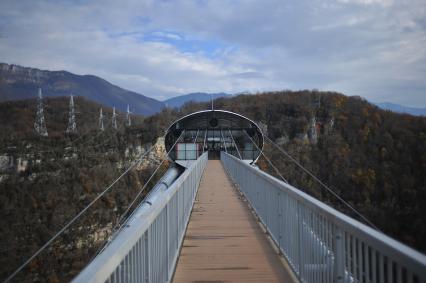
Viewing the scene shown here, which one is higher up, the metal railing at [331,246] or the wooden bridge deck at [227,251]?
the metal railing at [331,246]

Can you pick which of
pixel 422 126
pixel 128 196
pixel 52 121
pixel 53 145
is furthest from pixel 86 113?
pixel 422 126

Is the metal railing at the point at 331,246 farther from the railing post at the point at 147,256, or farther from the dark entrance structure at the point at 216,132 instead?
the dark entrance structure at the point at 216,132

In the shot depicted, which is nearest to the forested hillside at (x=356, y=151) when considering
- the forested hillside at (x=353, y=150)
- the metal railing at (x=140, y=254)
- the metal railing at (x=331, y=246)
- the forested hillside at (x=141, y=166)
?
the forested hillside at (x=353, y=150)

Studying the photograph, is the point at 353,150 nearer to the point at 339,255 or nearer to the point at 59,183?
the point at 59,183

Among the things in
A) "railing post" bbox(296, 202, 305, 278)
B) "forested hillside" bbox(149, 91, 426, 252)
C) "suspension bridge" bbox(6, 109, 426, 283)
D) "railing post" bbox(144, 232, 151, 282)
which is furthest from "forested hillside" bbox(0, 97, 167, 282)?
"railing post" bbox(144, 232, 151, 282)

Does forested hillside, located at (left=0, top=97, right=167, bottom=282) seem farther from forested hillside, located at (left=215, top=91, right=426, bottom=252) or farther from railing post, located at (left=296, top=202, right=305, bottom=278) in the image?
railing post, located at (left=296, top=202, right=305, bottom=278)

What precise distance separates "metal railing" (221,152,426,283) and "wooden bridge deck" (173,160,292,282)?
324 mm

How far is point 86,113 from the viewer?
349ft

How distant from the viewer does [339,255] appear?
3.55 metres

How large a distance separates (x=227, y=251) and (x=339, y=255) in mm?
3418

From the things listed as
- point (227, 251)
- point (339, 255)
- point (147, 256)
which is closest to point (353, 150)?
point (227, 251)

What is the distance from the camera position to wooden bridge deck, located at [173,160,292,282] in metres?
5.48

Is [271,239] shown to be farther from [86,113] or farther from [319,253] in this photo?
[86,113]

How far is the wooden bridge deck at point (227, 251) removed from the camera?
5477mm
